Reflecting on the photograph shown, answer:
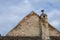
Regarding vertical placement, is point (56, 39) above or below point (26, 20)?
below

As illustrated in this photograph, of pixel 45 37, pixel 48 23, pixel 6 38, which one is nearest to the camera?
pixel 6 38

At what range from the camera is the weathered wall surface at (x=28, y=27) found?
2869 centimetres

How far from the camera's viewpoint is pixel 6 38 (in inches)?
930

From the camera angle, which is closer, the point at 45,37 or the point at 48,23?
the point at 45,37

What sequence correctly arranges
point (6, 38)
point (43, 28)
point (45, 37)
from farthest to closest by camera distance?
point (43, 28) < point (45, 37) < point (6, 38)

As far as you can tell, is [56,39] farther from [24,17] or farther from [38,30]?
[24,17]

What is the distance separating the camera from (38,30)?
28328 millimetres

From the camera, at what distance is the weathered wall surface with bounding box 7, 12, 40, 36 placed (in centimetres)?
2869

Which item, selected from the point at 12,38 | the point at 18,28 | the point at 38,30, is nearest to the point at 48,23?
the point at 38,30

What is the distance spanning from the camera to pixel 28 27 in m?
28.9

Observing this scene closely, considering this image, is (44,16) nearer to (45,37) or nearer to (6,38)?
(45,37)

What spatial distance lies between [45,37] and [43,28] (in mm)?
1837

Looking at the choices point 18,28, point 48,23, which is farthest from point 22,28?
point 48,23

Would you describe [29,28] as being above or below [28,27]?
below
